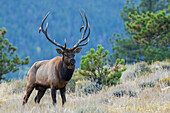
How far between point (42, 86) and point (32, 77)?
365 mm

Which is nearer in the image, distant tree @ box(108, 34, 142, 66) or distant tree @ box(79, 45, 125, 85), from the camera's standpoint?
distant tree @ box(79, 45, 125, 85)

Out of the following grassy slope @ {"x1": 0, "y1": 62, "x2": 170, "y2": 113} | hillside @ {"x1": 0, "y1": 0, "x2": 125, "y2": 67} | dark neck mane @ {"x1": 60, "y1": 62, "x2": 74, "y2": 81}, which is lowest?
grassy slope @ {"x1": 0, "y1": 62, "x2": 170, "y2": 113}

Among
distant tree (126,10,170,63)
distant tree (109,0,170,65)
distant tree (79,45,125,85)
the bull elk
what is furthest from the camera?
distant tree (109,0,170,65)

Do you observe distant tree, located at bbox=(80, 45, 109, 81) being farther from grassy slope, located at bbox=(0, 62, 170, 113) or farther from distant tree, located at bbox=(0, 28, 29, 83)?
distant tree, located at bbox=(0, 28, 29, 83)

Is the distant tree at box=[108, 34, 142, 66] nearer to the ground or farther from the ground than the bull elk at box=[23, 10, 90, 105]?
farther from the ground

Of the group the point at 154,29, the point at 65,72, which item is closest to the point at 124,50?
the point at 154,29

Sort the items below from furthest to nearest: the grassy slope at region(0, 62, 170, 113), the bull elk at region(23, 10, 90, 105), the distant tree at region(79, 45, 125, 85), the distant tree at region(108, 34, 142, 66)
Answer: the distant tree at region(108, 34, 142, 66)
the distant tree at region(79, 45, 125, 85)
the bull elk at region(23, 10, 90, 105)
the grassy slope at region(0, 62, 170, 113)

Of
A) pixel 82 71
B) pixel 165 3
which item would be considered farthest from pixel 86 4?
pixel 82 71

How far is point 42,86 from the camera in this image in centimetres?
693

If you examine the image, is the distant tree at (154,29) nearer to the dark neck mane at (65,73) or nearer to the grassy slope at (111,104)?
the grassy slope at (111,104)

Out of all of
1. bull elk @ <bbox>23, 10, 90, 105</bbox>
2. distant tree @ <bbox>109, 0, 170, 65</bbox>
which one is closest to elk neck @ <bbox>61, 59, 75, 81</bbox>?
bull elk @ <bbox>23, 10, 90, 105</bbox>

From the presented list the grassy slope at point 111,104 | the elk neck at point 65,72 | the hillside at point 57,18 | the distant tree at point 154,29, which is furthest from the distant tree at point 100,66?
the hillside at point 57,18

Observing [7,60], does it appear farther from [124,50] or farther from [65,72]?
[124,50]

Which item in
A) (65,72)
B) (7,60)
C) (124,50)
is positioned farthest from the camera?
(124,50)
